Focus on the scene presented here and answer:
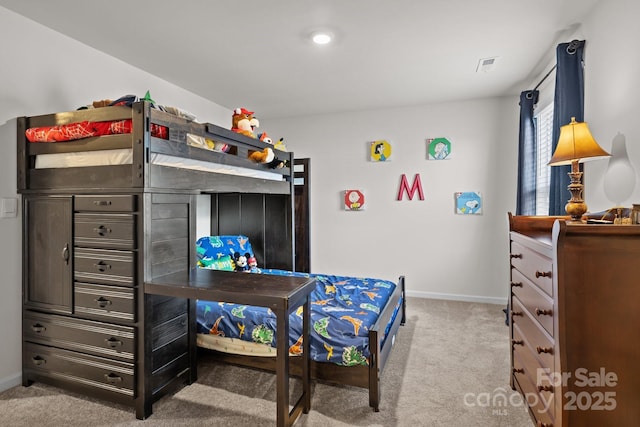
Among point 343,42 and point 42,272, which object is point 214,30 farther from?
point 42,272

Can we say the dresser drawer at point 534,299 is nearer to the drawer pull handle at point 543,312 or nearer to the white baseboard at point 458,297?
the drawer pull handle at point 543,312

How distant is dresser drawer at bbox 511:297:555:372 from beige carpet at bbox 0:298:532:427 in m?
0.50

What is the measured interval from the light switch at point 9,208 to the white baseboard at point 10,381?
1059mm

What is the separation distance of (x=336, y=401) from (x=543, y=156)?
3.00m

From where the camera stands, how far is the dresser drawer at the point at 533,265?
1445mm

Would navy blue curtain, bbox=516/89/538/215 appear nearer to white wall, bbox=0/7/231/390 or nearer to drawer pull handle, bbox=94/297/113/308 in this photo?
drawer pull handle, bbox=94/297/113/308

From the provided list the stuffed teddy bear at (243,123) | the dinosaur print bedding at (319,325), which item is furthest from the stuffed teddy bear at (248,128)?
the dinosaur print bedding at (319,325)

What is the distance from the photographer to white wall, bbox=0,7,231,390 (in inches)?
88.6

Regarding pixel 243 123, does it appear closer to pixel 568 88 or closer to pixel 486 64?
pixel 486 64

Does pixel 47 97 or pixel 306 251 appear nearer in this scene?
pixel 47 97

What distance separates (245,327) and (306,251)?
7.18 feet

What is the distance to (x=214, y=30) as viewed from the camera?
8.10 feet

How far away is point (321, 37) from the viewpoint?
8.41ft

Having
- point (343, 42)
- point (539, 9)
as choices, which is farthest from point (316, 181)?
point (539, 9)
